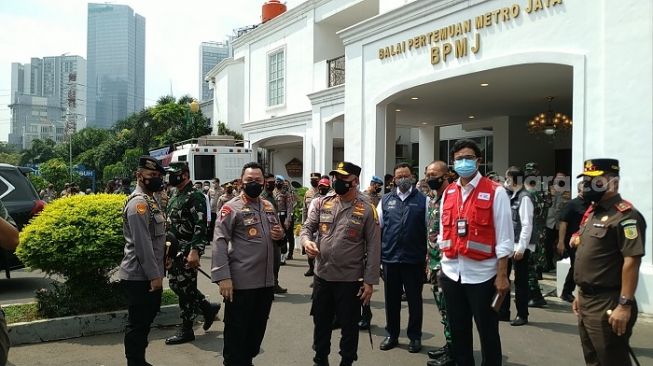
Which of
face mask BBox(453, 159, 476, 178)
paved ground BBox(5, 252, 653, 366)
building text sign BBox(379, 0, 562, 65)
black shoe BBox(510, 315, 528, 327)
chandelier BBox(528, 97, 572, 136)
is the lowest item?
paved ground BBox(5, 252, 653, 366)

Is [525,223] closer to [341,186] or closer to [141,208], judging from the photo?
[341,186]

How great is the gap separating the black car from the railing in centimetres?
998

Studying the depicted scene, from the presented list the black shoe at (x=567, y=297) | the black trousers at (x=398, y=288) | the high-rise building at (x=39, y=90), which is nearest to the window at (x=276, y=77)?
the black shoe at (x=567, y=297)

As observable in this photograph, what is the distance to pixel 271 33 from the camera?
22.2 m

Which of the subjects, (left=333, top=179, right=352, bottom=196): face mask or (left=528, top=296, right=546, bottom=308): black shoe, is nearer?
(left=333, top=179, right=352, bottom=196): face mask

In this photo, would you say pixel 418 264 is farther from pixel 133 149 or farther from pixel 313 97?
pixel 133 149

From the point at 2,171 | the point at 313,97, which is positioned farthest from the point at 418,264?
the point at 313,97

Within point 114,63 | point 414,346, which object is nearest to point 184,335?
point 414,346

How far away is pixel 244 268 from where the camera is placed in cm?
454

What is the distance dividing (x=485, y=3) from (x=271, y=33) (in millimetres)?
13413

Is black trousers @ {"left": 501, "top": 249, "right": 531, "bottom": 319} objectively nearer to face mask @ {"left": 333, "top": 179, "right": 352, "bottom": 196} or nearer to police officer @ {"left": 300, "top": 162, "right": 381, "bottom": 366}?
police officer @ {"left": 300, "top": 162, "right": 381, "bottom": 366}

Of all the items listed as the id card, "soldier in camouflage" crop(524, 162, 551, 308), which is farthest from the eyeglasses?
"soldier in camouflage" crop(524, 162, 551, 308)

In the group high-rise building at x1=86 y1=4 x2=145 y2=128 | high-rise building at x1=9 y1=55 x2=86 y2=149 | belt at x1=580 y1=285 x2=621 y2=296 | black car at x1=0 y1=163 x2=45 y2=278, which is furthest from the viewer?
high-rise building at x1=9 y1=55 x2=86 y2=149

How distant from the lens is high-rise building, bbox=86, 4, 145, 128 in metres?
80.8
